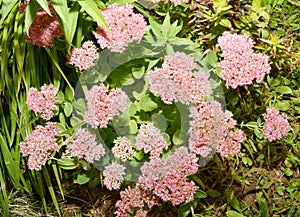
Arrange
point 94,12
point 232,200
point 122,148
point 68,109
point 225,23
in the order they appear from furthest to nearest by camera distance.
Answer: point 232,200 < point 225,23 < point 68,109 < point 122,148 < point 94,12

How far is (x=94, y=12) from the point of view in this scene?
146cm

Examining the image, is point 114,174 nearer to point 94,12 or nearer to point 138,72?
point 138,72

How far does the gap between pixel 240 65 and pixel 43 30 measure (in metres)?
0.62

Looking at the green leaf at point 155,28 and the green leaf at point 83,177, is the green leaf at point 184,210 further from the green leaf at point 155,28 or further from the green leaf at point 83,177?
the green leaf at point 155,28

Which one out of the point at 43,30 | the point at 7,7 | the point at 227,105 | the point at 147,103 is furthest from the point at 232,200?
the point at 7,7

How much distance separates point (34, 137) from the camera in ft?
5.23

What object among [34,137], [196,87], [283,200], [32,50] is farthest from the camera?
[283,200]

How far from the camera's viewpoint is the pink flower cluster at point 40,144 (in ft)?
5.20

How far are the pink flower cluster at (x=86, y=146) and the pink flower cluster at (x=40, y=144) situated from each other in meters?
0.07

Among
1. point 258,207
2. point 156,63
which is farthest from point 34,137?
point 258,207

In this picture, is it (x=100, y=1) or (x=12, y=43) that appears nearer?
(x=100, y=1)

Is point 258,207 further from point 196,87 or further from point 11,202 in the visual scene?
point 11,202

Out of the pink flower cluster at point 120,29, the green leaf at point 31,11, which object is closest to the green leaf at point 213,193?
the pink flower cluster at point 120,29

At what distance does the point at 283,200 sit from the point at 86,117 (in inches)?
35.1
